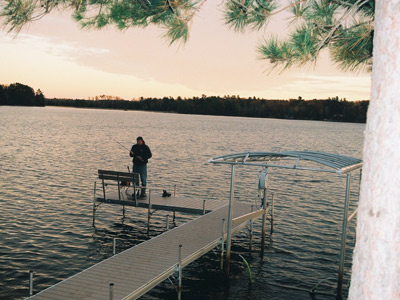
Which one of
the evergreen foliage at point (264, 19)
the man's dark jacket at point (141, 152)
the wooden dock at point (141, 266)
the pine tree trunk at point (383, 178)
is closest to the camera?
the pine tree trunk at point (383, 178)

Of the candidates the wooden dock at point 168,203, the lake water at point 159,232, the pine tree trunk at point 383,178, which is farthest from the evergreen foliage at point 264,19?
the wooden dock at point 168,203

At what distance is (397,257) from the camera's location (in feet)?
13.1

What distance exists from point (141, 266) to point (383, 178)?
7.25 meters

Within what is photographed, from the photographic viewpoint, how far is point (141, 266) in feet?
33.3

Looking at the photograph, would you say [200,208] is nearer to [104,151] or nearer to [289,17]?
A: [289,17]

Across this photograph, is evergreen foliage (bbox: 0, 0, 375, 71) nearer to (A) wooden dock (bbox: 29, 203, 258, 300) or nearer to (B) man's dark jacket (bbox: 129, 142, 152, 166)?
(A) wooden dock (bbox: 29, 203, 258, 300)

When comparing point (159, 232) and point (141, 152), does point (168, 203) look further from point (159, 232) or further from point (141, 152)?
point (141, 152)

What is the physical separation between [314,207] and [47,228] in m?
13.1

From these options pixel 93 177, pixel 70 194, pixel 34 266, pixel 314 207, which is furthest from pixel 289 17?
pixel 93 177

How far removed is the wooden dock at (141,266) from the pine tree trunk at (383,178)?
5522 millimetres

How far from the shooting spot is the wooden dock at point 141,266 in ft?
28.3

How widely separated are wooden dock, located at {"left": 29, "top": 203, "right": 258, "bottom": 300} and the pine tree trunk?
5522 millimetres

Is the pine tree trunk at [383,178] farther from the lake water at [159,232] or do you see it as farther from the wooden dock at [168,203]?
the wooden dock at [168,203]

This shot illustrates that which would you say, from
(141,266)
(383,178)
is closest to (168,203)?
(141,266)
